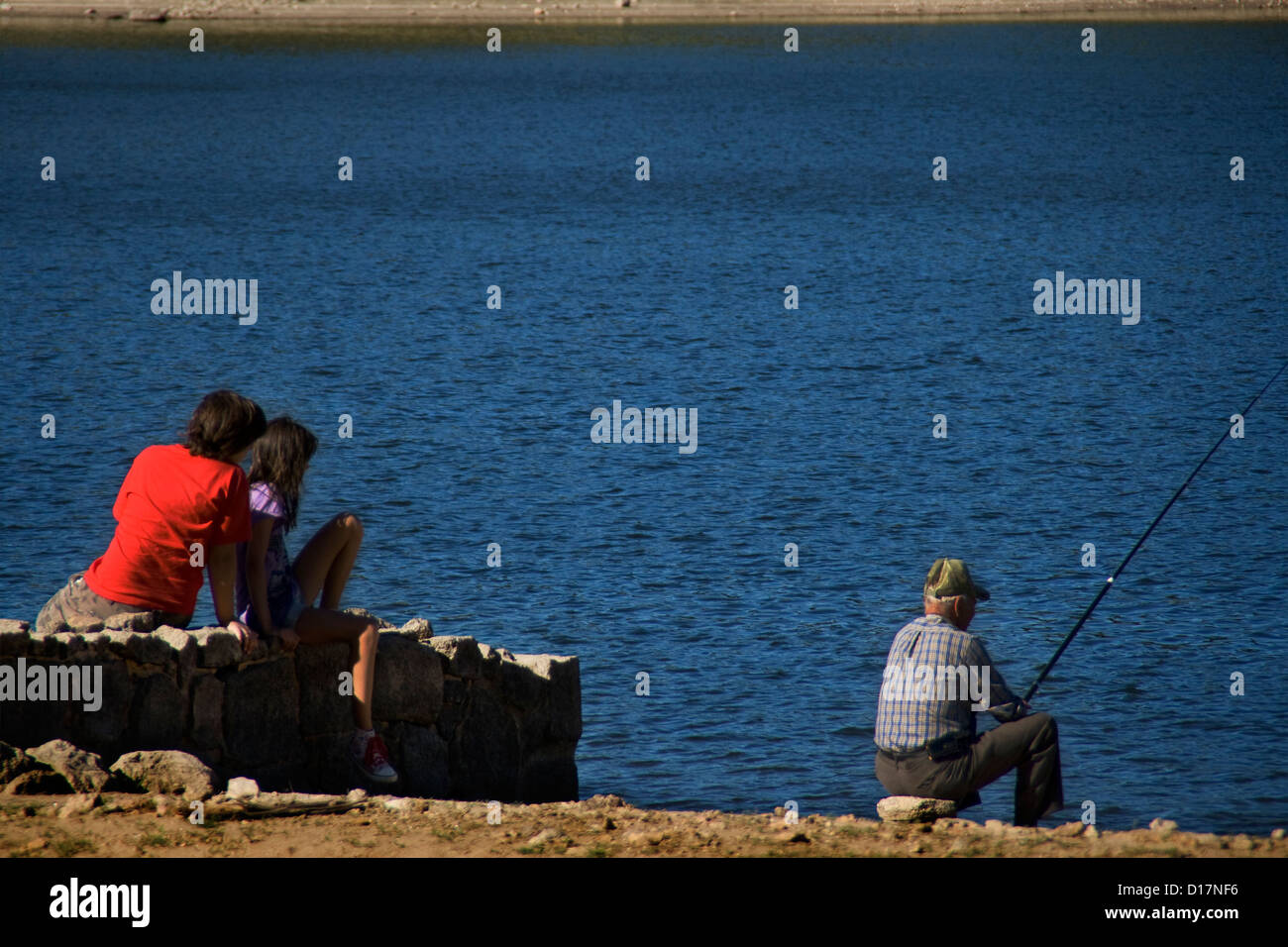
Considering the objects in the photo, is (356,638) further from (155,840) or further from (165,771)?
(155,840)

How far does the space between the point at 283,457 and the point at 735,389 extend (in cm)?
1060

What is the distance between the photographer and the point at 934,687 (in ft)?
20.0

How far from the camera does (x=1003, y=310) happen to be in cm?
2025

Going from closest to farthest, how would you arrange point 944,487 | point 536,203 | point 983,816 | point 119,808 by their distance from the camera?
point 119,808 → point 983,816 → point 944,487 → point 536,203

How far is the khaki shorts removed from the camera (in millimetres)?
6011

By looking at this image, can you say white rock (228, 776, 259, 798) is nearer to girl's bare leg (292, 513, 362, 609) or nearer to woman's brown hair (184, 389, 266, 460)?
girl's bare leg (292, 513, 362, 609)

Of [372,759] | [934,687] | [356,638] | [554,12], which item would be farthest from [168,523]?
[554,12]

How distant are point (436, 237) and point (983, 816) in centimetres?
1850

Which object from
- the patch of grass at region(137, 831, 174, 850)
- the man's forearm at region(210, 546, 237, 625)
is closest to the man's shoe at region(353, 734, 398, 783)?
the man's forearm at region(210, 546, 237, 625)

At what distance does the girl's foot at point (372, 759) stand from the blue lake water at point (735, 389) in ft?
5.77

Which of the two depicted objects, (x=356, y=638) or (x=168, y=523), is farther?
(x=356, y=638)

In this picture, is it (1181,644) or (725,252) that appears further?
(725,252)

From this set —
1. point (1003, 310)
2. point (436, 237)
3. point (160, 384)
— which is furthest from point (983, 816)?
point (436, 237)
